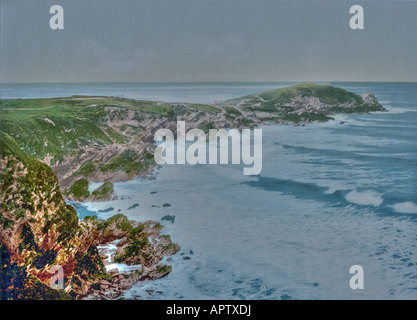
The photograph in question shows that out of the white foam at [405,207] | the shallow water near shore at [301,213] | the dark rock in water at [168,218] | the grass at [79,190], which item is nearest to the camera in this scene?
the shallow water near shore at [301,213]

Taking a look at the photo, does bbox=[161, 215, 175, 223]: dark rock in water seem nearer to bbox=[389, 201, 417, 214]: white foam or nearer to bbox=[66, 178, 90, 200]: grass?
Result: bbox=[66, 178, 90, 200]: grass

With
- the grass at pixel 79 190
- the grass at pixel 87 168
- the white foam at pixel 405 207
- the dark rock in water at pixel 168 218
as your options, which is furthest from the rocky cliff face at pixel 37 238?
the white foam at pixel 405 207

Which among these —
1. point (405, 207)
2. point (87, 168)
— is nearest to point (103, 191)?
point (87, 168)

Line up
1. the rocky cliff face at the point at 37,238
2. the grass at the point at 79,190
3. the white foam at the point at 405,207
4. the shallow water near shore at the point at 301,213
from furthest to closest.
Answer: the white foam at the point at 405,207 → the grass at the point at 79,190 → the shallow water near shore at the point at 301,213 → the rocky cliff face at the point at 37,238

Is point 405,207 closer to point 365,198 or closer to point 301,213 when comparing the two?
point 365,198

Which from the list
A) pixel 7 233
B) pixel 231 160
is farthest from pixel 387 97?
pixel 7 233

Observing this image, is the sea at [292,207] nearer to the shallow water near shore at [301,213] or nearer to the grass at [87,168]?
the shallow water near shore at [301,213]

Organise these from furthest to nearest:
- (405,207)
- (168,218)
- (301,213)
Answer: (405,207), (301,213), (168,218)
